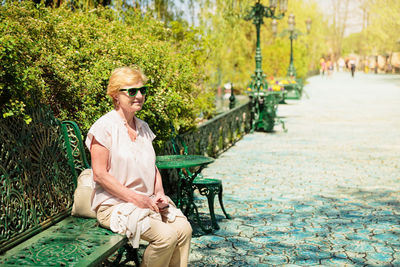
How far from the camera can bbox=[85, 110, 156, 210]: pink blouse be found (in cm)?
364

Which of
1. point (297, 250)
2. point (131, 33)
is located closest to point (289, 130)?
point (131, 33)

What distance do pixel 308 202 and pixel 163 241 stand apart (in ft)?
11.8

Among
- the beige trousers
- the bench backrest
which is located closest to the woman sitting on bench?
the beige trousers

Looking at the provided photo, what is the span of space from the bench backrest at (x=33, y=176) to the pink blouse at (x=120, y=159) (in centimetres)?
40

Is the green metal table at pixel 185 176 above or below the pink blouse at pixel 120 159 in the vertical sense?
below

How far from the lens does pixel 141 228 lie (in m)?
3.48

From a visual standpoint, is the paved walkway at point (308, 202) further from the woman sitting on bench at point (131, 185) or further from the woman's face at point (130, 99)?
the woman's face at point (130, 99)

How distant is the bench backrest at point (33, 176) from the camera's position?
3.34 meters

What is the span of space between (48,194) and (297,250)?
234 cm

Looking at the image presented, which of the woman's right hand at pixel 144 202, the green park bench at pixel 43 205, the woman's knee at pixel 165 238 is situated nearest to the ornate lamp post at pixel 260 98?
the green park bench at pixel 43 205

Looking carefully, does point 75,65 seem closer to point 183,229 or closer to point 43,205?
point 43,205

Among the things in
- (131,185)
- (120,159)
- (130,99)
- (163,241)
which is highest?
(130,99)

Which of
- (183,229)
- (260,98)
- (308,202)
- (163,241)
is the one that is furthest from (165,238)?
(260,98)

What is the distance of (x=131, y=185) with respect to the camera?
12.1ft
